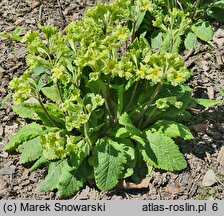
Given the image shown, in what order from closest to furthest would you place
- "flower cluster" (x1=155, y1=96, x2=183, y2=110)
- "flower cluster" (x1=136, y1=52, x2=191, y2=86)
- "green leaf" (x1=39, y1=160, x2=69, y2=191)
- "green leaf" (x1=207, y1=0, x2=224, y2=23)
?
"flower cluster" (x1=136, y1=52, x2=191, y2=86), "flower cluster" (x1=155, y1=96, x2=183, y2=110), "green leaf" (x1=39, y1=160, x2=69, y2=191), "green leaf" (x1=207, y1=0, x2=224, y2=23)

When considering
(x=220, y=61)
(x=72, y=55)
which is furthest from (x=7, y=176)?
(x=220, y=61)

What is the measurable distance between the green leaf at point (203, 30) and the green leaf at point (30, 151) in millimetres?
2372

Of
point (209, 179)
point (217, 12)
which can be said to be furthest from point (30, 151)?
point (217, 12)

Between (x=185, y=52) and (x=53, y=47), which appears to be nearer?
(x=53, y=47)

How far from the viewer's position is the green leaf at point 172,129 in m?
4.68

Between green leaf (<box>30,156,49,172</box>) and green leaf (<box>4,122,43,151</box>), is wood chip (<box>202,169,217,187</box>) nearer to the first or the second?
green leaf (<box>30,156,49,172</box>)

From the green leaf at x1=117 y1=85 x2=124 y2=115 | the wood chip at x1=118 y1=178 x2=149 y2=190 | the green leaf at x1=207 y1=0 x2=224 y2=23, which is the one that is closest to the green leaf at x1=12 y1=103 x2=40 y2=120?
the green leaf at x1=117 y1=85 x2=124 y2=115

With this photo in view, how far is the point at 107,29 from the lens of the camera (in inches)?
180

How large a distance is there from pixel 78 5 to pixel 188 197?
2.96 metres

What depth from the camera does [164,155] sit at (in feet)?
15.3

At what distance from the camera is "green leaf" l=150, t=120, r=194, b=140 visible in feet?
15.3

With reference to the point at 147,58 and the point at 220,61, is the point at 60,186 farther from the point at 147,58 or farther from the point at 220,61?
the point at 220,61

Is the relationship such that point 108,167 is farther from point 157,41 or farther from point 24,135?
point 157,41

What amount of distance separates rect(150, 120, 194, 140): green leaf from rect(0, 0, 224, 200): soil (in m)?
0.31
